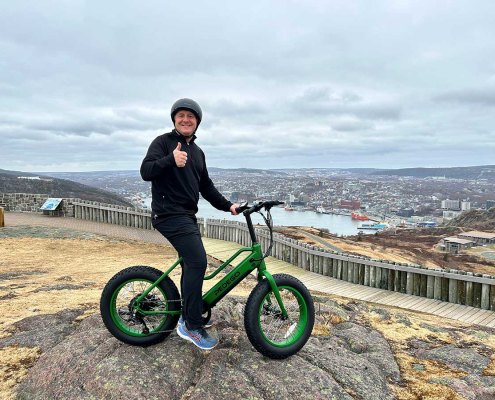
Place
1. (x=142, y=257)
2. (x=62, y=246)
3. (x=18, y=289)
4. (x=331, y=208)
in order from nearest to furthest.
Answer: (x=18, y=289), (x=142, y=257), (x=62, y=246), (x=331, y=208)

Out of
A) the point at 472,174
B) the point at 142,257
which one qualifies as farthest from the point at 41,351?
the point at 472,174

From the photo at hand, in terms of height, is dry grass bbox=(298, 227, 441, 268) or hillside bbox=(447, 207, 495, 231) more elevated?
dry grass bbox=(298, 227, 441, 268)

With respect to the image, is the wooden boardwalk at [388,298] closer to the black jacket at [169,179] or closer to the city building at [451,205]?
the black jacket at [169,179]

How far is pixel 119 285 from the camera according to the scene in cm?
322

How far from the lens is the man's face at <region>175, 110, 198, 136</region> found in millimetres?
3262

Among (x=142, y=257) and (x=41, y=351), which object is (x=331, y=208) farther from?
(x=41, y=351)

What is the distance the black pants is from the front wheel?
0.47 meters

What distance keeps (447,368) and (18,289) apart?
6470 millimetres

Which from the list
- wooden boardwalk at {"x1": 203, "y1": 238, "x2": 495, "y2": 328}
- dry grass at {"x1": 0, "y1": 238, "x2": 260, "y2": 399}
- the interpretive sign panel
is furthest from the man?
the interpretive sign panel

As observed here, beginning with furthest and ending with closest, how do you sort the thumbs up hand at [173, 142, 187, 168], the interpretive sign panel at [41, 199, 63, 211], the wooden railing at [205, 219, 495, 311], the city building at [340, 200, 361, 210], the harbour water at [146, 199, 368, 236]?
the city building at [340, 200, 361, 210] < the interpretive sign panel at [41, 199, 63, 211] < the wooden railing at [205, 219, 495, 311] < the harbour water at [146, 199, 368, 236] < the thumbs up hand at [173, 142, 187, 168]

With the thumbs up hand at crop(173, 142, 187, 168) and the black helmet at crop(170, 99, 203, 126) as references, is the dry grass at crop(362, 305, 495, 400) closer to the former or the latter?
the thumbs up hand at crop(173, 142, 187, 168)

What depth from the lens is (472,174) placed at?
194m

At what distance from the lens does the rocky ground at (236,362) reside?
9.01ft

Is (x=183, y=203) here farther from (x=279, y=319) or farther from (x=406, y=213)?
(x=406, y=213)
